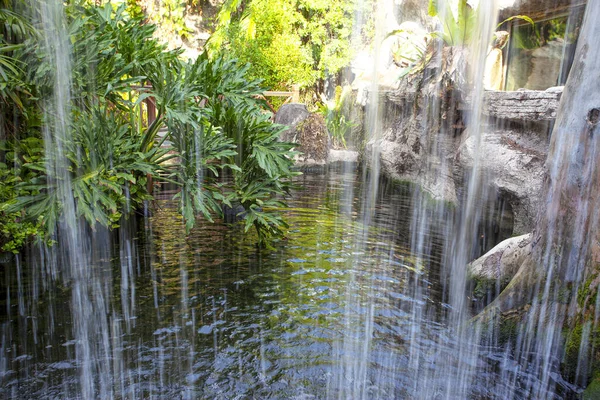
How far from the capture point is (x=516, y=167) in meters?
7.16

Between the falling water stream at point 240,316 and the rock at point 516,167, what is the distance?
29cm

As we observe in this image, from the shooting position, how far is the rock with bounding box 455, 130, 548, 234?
22.5 ft

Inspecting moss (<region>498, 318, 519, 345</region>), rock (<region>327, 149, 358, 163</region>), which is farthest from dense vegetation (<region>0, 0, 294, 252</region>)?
rock (<region>327, 149, 358, 163</region>)

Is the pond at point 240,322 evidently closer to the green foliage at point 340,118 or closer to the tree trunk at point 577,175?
the tree trunk at point 577,175

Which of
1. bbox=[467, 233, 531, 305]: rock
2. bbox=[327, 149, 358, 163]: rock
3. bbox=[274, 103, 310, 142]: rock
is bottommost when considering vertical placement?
bbox=[467, 233, 531, 305]: rock

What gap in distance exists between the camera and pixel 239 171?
5.96 m

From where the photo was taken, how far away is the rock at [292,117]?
50.1ft

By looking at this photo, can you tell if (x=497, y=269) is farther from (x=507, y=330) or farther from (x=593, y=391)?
(x=593, y=391)

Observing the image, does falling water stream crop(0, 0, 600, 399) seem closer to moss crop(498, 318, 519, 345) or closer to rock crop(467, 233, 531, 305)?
moss crop(498, 318, 519, 345)

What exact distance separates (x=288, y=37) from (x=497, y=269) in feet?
51.4

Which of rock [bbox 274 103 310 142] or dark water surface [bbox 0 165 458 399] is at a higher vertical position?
rock [bbox 274 103 310 142]

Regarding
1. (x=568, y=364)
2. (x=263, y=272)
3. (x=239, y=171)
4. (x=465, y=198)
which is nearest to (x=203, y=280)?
(x=263, y=272)

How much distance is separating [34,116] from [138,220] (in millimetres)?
Answer: 2407

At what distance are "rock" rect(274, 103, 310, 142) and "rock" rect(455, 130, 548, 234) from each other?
791 centimetres
